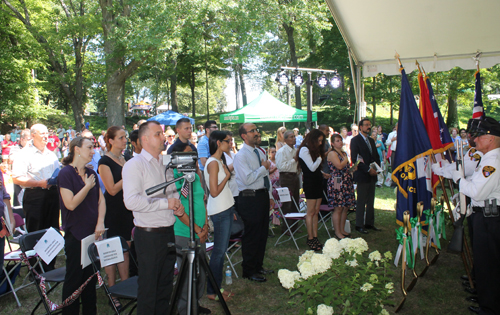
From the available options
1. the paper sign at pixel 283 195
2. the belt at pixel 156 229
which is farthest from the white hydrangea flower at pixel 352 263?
the paper sign at pixel 283 195

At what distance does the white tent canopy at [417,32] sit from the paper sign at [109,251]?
3.92 metres

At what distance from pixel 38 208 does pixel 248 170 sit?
255 centimetres

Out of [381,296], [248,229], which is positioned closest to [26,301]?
[248,229]

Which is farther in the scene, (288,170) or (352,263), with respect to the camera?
(288,170)

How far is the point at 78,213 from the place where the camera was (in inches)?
122

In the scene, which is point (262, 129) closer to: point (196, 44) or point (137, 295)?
point (196, 44)

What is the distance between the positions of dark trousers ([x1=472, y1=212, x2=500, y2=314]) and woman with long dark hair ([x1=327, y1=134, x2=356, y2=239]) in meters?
2.38

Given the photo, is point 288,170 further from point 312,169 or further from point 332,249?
point 332,249

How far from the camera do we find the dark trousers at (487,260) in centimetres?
320

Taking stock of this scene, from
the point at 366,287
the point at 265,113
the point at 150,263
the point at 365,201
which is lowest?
the point at 365,201

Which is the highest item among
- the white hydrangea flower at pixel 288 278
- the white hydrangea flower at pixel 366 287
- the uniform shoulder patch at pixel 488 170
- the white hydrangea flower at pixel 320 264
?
the uniform shoulder patch at pixel 488 170

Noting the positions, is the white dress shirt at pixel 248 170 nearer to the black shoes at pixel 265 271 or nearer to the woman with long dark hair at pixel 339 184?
the black shoes at pixel 265 271

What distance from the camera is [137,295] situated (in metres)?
2.85

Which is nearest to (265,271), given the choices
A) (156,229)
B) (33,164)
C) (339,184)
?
(339,184)
